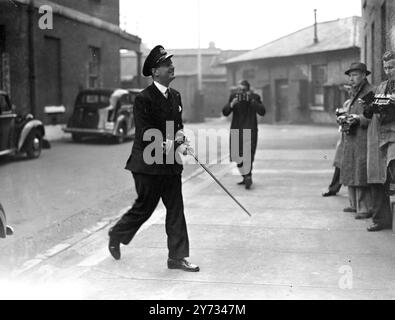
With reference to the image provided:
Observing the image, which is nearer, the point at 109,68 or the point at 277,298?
the point at 277,298

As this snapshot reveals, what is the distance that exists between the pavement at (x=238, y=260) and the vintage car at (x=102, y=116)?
32.4ft

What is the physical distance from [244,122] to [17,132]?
6207 millimetres

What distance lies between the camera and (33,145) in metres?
14.2

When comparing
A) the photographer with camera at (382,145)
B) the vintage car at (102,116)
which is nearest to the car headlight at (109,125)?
the vintage car at (102,116)

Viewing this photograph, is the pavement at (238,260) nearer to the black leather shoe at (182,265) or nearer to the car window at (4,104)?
the black leather shoe at (182,265)

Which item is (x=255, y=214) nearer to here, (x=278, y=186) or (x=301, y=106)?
(x=278, y=186)

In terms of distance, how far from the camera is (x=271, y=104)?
34125 millimetres

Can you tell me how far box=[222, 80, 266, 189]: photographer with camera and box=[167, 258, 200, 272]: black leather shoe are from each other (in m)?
4.74

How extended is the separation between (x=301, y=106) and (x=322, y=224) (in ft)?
83.3

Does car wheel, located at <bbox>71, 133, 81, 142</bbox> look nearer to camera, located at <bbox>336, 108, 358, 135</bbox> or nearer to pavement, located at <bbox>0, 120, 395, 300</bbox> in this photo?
pavement, located at <bbox>0, 120, 395, 300</bbox>

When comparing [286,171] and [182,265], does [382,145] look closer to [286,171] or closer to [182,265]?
[182,265]

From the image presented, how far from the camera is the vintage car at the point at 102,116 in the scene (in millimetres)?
18281

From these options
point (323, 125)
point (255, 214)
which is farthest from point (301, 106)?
point (255, 214)

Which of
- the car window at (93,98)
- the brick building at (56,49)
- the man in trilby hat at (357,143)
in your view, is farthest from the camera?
the car window at (93,98)
